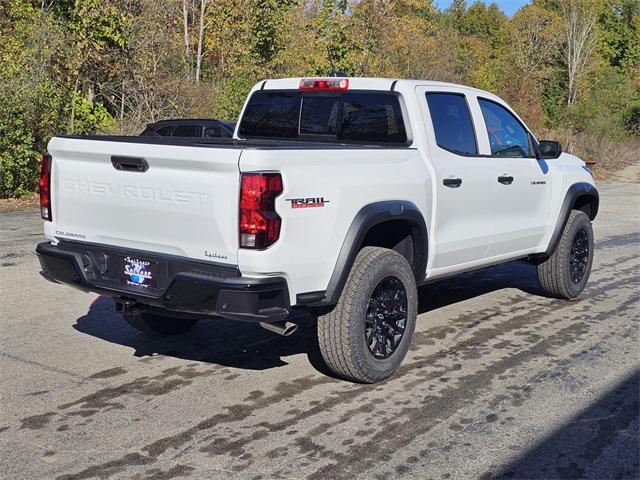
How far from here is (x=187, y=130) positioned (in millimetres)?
13477

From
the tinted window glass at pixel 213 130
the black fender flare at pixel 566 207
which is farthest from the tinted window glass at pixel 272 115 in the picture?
the tinted window glass at pixel 213 130

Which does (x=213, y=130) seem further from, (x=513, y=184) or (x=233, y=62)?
(x=233, y=62)

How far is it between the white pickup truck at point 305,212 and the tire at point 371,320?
0.01m

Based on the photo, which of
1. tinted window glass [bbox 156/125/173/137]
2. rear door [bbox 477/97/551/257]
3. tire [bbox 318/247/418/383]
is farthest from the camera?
tinted window glass [bbox 156/125/173/137]

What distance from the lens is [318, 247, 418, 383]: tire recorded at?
4867mm

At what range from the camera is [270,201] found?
426cm

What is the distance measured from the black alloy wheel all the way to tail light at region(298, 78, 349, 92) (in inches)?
65.6

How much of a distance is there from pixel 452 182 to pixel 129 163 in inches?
92.1

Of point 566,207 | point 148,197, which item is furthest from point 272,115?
point 566,207

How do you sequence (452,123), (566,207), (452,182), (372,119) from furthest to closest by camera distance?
(566,207), (452,123), (372,119), (452,182)

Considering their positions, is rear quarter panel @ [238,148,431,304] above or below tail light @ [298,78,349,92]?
below

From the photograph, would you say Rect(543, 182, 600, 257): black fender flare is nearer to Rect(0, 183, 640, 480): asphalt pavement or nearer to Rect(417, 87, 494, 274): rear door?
Rect(0, 183, 640, 480): asphalt pavement

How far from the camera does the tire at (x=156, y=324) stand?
604 cm

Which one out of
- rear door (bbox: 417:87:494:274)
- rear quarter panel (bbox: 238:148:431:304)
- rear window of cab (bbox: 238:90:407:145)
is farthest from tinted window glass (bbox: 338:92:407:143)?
rear quarter panel (bbox: 238:148:431:304)
